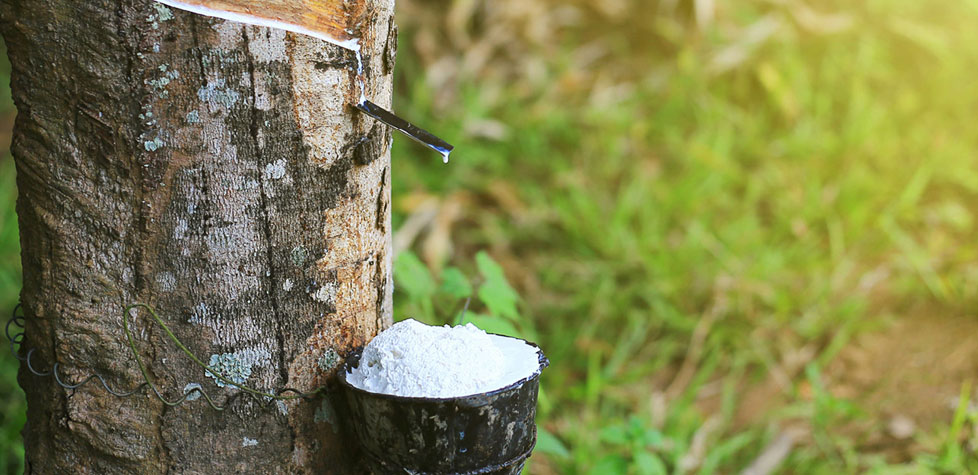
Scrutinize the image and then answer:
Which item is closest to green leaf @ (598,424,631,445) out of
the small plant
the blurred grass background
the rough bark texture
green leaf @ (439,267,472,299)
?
the blurred grass background

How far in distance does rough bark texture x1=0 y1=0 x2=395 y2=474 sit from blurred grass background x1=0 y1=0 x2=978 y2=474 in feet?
2.01

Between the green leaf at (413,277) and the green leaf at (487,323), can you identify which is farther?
the green leaf at (413,277)

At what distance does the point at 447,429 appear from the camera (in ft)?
3.93

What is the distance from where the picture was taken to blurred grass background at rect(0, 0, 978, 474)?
256cm

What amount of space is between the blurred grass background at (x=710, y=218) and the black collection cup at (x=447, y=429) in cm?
60

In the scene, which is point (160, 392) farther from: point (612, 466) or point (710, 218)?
point (710, 218)

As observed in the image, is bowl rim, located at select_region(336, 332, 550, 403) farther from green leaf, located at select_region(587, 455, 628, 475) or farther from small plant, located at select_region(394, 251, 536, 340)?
green leaf, located at select_region(587, 455, 628, 475)

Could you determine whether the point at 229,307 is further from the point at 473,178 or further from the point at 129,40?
the point at 473,178

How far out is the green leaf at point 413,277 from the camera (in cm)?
196

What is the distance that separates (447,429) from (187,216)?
0.51 metres

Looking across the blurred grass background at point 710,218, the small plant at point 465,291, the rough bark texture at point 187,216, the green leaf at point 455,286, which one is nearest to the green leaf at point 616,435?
the blurred grass background at point 710,218

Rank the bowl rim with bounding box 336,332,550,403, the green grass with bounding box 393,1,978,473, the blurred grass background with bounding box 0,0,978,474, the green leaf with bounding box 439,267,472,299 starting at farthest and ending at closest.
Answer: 1. the green grass with bounding box 393,1,978,473
2. the blurred grass background with bounding box 0,0,978,474
3. the green leaf with bounding box 439,267,472,299
4. the bowl rim with bounding box 336,332,550,403

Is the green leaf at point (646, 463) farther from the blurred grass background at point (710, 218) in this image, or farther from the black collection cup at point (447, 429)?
the black collection cup at point (447, 429)

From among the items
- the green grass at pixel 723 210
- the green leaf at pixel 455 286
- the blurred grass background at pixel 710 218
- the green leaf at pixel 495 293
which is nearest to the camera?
the green leaf at pixel 495 293
